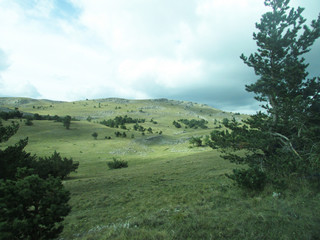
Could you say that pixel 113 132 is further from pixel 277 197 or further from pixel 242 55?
pixel 277 197

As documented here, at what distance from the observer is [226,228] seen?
17.0 feet

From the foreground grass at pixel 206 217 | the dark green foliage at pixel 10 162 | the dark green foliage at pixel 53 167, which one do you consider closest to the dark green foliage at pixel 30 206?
the foreground grass at pixel 206 217

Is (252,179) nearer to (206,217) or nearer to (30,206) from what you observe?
(206,217)

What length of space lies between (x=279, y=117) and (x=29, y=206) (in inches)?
529

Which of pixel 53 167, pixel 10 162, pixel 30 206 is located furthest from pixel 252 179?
pixel 53 167

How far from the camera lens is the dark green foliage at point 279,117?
350 inches

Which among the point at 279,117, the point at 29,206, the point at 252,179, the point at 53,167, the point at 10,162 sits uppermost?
the point at 279,117

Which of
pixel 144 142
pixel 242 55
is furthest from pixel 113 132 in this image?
pixel 242 55

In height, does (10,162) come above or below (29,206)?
below

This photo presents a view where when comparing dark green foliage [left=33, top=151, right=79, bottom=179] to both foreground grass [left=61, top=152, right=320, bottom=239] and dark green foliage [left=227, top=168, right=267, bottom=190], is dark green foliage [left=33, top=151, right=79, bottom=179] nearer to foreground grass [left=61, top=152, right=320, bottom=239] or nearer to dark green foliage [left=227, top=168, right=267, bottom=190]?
foreground grass [left=61, top=152, right=320, bottom=239]

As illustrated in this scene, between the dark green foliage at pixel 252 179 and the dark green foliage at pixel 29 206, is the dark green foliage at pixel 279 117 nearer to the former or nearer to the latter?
the dark green foliage at pixel 252 179

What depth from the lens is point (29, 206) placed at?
432 centimetres

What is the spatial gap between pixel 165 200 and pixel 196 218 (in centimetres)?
395

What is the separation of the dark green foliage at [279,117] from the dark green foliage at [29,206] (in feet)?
26.6
